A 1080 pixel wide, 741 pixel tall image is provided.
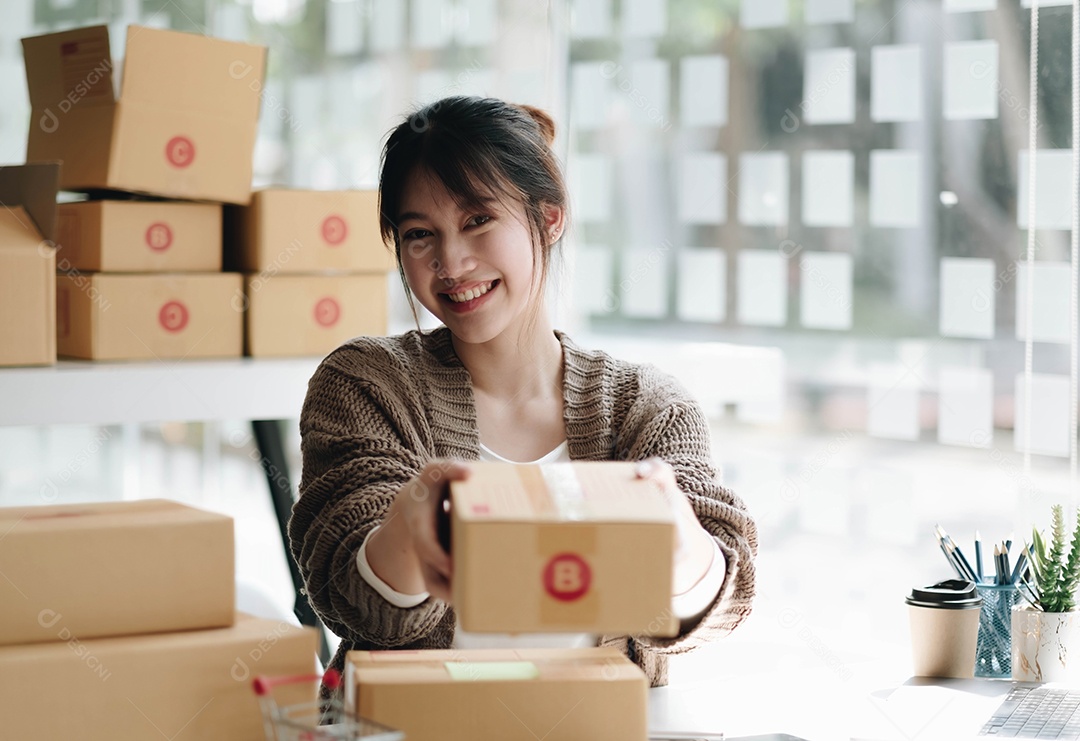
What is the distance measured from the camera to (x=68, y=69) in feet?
7.31

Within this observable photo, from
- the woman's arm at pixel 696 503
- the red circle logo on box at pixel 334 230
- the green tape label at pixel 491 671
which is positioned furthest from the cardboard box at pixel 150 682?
the red circle logo on box at pixel 334 230

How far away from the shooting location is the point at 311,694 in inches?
39.4

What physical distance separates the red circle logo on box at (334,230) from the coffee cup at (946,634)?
1318mm

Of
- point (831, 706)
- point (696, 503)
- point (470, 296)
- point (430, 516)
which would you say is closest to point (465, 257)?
point (470, 296)

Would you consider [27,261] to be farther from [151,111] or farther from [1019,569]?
[1019,569]

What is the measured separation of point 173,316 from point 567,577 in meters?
1.59

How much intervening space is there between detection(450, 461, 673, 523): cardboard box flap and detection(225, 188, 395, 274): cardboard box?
144 centimetres

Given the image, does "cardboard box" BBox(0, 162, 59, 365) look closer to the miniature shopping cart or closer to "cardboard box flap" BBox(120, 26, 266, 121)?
"cardboard box flap" BBox(120, 26, 266, 121)

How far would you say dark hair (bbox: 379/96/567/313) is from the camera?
4.76 ft

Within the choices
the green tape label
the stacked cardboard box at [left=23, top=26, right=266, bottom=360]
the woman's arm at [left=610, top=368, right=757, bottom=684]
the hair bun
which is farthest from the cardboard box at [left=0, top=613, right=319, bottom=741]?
the stacked cardboard box at [left=23, top=26, right=266, bottom=360]

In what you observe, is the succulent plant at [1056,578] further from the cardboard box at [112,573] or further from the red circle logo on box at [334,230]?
the red circle logo on box at [334,230]

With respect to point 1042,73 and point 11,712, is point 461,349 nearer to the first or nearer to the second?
point 11,712

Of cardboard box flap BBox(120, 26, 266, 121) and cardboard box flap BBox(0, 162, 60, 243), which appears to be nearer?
cardboard box flap BBox(0, 162, 60, 243)

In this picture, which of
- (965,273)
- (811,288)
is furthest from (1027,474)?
(811,288)
